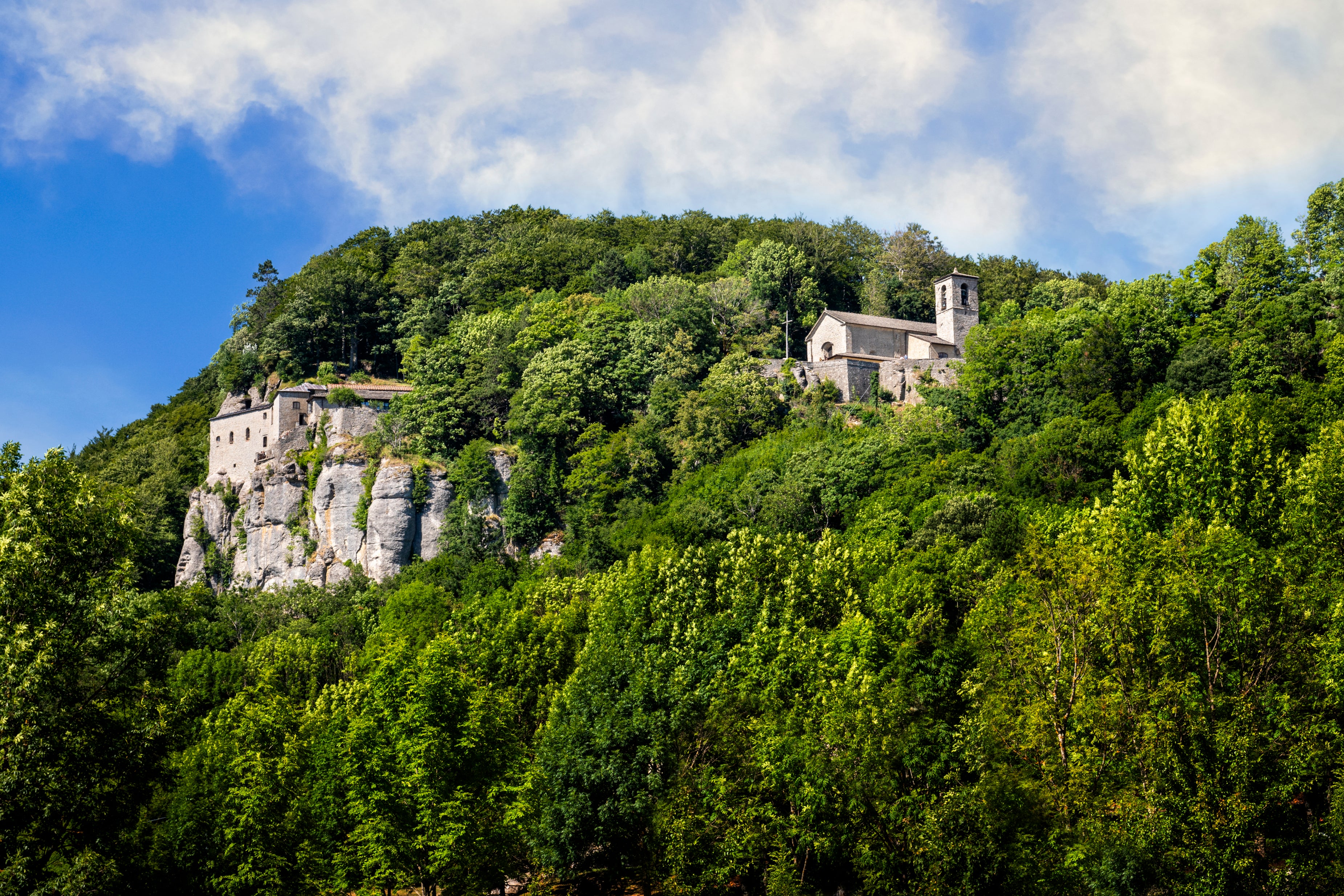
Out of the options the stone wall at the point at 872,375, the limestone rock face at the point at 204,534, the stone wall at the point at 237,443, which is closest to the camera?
the stone wall at the point at 872,375

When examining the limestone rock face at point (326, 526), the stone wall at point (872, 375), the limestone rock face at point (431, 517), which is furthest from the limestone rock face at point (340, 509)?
the stone wall at point (872, 375)

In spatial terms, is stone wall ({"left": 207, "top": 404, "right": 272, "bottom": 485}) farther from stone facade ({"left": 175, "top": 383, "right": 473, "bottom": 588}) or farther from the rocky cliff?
the rocky cliff

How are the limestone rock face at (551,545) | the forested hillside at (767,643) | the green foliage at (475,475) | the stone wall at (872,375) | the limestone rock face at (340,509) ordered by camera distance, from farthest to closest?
1. the stone wall at (872,375)
2. the limestone rock face at (340,509)
3. the green foliage at (475,475)
4. the limestone rock face at (551,545)
5. the forested hillside at (767,643)

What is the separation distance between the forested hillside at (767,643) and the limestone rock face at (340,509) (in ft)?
8.82

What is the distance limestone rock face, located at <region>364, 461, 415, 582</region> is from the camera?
68.4m

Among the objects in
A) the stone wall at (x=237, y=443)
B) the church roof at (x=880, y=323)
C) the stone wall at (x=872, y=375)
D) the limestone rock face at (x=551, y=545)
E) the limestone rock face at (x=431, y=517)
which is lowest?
the limestone rock face at (x=551, y=545)

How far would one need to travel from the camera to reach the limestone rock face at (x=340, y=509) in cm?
6988

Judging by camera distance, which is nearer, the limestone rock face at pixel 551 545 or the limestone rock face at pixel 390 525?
the limestone rock face at pixel 551 545

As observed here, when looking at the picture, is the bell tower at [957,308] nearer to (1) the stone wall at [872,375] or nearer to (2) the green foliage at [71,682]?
(1) the stone wall at [872,375]

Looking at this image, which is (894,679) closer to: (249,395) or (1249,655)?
(1249,655)

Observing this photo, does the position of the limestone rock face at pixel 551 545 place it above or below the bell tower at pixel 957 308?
below

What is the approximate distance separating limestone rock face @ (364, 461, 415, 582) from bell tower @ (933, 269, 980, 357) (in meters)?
34.1

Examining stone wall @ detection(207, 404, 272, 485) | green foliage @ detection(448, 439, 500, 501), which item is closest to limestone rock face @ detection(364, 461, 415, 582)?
green foliage @ detection(448, 439, 500, 501)

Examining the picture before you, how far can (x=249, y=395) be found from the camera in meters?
83.1
